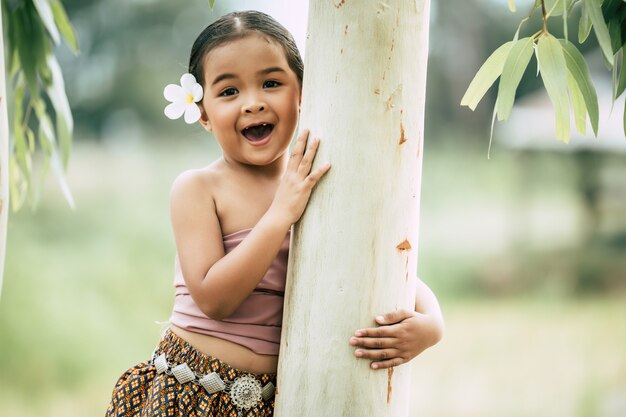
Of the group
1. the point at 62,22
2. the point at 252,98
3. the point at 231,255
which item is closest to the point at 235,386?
the point at 231,255

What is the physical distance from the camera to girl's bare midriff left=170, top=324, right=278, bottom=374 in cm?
129

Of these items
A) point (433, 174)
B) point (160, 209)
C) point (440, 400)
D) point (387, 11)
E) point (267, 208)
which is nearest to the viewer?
point (387, 11)

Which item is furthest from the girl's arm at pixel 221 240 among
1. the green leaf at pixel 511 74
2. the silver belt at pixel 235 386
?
the green leaf at pixel 511 74

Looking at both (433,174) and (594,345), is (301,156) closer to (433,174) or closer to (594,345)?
(594,345)

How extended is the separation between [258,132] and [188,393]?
1.47ft

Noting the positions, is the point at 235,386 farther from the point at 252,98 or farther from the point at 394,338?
the point at 252,98

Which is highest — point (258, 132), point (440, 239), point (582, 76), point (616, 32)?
point (440, 239)

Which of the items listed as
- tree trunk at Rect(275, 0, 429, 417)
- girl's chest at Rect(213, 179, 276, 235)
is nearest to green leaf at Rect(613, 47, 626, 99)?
tree trunk at Rect(275, 0, 429, 417)

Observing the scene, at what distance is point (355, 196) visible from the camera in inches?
44.9

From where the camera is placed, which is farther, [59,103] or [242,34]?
[59,103]

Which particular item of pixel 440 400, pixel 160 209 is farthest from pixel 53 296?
pixel 440 400

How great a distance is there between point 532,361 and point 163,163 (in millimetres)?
3162

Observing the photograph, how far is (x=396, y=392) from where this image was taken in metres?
1.20

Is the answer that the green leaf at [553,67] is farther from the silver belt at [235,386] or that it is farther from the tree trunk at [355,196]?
the silver belt at [235,386]
